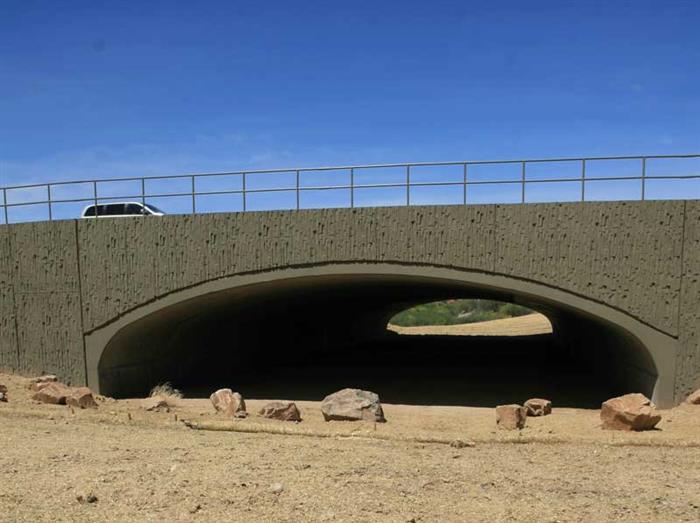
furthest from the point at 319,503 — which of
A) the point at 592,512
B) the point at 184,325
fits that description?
the point at 184,325

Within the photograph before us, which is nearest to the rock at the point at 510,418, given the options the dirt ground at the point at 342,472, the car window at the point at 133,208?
the dirt ground at the point at 342,472

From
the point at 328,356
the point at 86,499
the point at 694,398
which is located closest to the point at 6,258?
the point at 86,499

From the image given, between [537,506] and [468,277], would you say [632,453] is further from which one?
[468,277]

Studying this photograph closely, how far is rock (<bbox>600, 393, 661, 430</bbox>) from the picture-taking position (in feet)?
36.4

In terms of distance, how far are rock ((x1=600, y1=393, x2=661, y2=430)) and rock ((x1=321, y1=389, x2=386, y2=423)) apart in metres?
4.54

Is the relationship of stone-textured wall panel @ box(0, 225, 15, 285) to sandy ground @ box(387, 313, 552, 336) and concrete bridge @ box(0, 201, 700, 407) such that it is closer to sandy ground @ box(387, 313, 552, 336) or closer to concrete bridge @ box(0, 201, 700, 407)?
concrete bridge @ box(0, 201, 700, 407)

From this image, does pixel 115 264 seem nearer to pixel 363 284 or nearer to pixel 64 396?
pixel 64 396

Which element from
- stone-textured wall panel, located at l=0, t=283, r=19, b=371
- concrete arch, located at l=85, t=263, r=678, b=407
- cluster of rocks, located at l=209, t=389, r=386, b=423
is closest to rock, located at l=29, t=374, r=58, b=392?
concrete arch, located at l=85, t=263, r=678, b=407

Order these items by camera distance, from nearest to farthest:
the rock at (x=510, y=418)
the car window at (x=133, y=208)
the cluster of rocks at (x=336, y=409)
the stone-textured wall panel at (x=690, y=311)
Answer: the rock at (x=510, y=418), the stone-textured wall panel at (x=690, y=311), the cluster of rocks at (x=336, y=409), the car window at (x=133, y=208)

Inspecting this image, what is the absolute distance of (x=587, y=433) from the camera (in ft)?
37.0

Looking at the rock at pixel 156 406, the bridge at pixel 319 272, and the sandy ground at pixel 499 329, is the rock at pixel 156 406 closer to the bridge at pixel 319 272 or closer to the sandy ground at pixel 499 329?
the bridge at pixel 319 272

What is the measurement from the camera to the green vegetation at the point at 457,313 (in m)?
57.6

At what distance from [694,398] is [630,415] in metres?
2.61

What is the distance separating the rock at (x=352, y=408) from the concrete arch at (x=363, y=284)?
2972 millimetres
